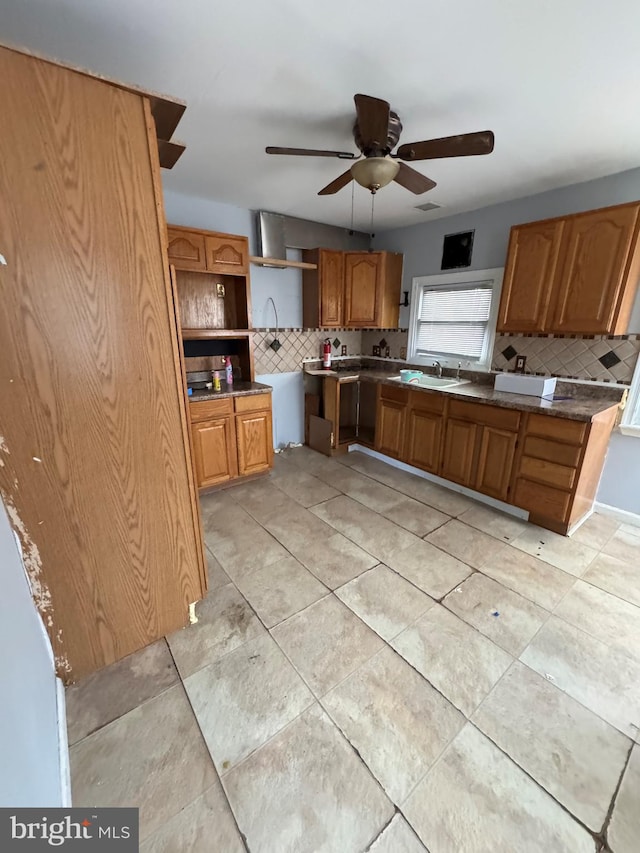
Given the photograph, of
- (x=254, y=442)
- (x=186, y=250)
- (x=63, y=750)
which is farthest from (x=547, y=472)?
(x=186, y=250)

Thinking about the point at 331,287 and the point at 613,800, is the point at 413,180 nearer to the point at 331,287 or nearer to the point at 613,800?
the point at 331,287

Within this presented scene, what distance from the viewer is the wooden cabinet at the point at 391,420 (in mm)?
3369

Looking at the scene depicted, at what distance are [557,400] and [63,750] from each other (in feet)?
10.7

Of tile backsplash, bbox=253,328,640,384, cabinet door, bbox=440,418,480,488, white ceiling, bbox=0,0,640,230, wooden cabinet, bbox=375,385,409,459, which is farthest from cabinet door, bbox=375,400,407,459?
white ceiling, bbox=0,0,640,230

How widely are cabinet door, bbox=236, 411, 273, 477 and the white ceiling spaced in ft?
6.21

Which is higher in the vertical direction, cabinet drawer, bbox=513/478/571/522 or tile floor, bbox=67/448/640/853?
cabinet drawer, bbox=513/478/571/522

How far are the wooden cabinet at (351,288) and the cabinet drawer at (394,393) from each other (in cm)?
81

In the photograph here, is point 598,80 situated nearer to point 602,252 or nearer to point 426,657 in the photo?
point 602,252

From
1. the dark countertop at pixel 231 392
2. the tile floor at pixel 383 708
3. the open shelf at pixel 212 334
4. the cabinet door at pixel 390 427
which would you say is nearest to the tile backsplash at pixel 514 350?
the open shelf at pixel 212 334

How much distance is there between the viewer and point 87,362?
3.96 feet

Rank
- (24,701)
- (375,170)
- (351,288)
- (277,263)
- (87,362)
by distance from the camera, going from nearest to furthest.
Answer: (24,701) < (87,362) < (375,170) < (277,263) < (351,288)

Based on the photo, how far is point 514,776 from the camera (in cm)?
114

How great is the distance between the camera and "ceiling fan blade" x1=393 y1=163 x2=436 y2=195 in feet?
6.09

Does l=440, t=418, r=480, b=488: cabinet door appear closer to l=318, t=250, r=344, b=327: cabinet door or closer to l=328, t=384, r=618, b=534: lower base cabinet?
l=328, t=384, r=618, b=534: lower base cabinet
